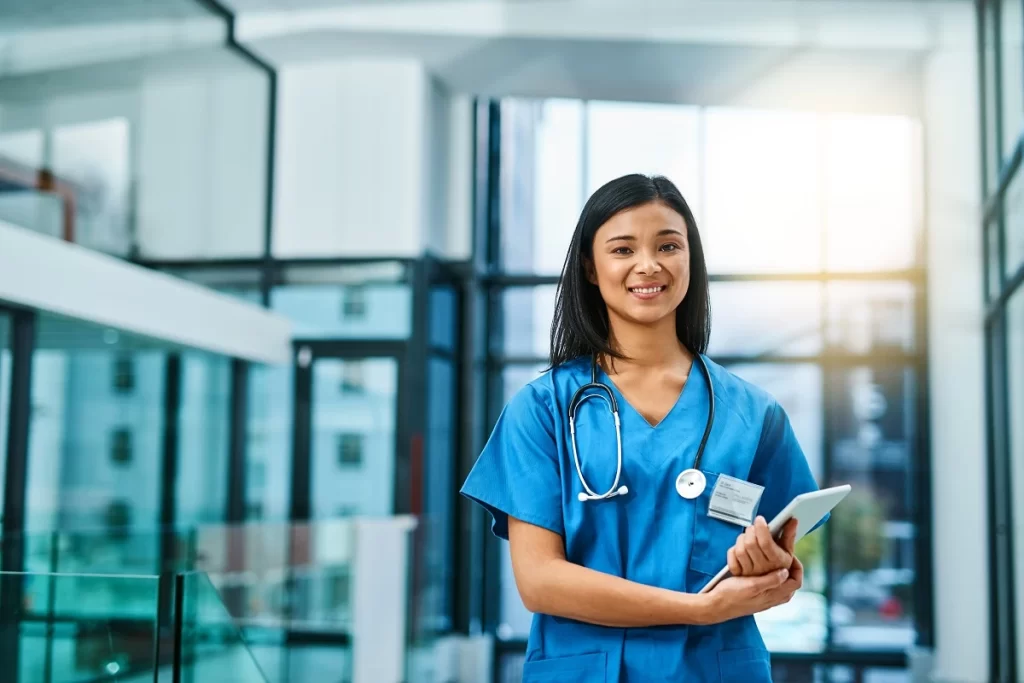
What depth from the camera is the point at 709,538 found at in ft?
3.83

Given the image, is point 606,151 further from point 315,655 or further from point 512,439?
point 512,439

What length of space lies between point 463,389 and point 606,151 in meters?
2.06

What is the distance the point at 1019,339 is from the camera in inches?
216

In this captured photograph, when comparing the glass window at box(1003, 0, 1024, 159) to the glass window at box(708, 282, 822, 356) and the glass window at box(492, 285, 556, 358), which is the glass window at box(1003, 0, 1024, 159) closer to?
the glass window at box(708, 282, 822, 356)

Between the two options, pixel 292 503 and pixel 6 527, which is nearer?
pixel 6 527

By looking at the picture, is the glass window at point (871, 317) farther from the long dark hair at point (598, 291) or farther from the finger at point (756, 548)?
the finger at point (756, 548)

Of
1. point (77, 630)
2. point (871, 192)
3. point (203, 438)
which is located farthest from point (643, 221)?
point (871, 192)

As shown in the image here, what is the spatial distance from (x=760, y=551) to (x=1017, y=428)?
5.23 m

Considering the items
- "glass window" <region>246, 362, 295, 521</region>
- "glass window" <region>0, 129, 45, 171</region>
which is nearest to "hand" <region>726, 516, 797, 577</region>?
"glass window" <region>0, 129, 45, 171</region>

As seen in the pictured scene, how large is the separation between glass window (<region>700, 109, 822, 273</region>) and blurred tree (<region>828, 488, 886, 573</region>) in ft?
6.10

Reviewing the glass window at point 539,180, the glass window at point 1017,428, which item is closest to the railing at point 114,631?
the glass window at point 1017,428

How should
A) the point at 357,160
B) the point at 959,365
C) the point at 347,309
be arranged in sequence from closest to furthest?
the point at 959,365, the point at 347,309, the point at 357,160

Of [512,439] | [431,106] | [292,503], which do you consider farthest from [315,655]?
[431,106]

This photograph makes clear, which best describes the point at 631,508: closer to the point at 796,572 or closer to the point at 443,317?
the point at 796,572
